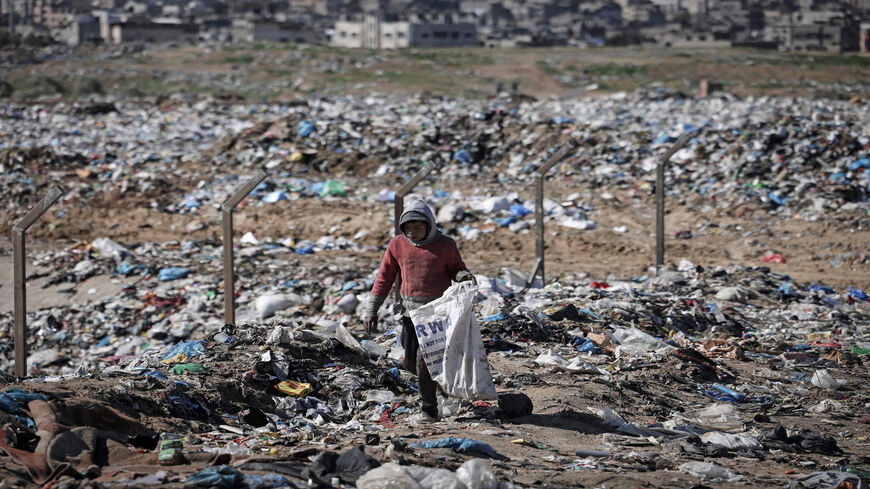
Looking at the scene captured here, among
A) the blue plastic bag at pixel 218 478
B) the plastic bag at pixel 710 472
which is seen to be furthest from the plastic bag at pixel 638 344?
the blue plastic bag at pixel 218 478

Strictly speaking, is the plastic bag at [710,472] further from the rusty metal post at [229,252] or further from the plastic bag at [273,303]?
the plastic bag at [273,303]

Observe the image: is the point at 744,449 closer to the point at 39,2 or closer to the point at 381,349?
the point at 381,349

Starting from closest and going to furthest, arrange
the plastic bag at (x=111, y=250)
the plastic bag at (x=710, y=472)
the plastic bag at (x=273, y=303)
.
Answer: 1. the plastic bag at (x=710, y=472)
2. the plastic bag at (x=273, y=303)
3. the plastic bag at (x=111, y=250)

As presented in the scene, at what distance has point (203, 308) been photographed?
A: 10.1 metres

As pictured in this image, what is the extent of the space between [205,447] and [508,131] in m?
13.2

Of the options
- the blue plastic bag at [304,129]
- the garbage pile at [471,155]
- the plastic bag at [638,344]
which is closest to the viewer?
the plastic bag at [638,344]

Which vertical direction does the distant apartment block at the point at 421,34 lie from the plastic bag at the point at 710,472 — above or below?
above

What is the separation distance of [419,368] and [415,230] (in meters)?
0.77

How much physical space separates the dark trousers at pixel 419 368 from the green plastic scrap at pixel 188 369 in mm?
1421

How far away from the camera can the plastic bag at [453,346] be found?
5.35 metres

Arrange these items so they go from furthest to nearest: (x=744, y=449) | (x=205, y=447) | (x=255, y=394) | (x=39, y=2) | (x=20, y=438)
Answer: (x=39, y=2)
(x=255, y=394)
(x=744, y=449)
(x=205, y=447)
(x=20, y=438)

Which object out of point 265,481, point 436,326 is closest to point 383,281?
point 436,326

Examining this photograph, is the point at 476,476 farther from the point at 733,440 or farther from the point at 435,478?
the point at 733,440

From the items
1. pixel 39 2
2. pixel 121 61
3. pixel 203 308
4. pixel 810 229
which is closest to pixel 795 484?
pixel 203 308
